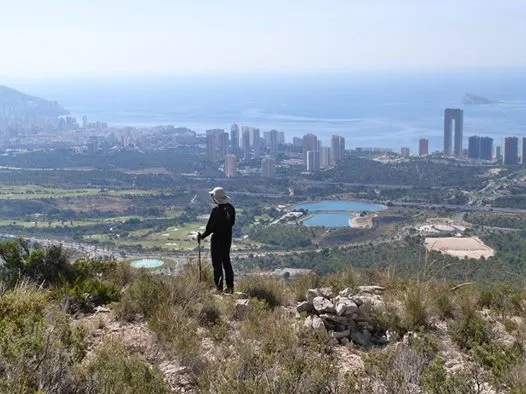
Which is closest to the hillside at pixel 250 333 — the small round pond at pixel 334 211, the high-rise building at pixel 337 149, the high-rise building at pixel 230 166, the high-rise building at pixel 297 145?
the small round pond at pixel 334 211

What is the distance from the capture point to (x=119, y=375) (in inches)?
115

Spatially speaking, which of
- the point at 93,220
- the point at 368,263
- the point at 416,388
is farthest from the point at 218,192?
the point at 93,220

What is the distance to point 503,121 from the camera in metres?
102

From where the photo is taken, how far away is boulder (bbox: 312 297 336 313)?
4.45 m

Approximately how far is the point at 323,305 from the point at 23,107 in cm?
12707

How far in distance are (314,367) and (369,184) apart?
49737 mm

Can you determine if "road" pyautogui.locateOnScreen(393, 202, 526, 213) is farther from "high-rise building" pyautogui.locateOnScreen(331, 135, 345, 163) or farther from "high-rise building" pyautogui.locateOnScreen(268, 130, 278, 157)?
"high-rise building" pyautogui.locateOnScreen(268, 130, 278, 157)

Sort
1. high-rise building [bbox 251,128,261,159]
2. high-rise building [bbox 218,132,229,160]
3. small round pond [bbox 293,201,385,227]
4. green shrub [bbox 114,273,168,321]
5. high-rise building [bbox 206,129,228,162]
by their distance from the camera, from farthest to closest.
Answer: high-rise building [bbox 251,128,261,159]
high-rise building [bbox 218,132,229,160]
high-rise building [bbox 206,129,228,162]
small round pond [bbox 293,201,385,227]
green shrub [bbox 114,273,168,321]

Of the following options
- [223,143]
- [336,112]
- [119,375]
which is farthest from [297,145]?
[119,375]

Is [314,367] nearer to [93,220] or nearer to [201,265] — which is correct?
[201,265]

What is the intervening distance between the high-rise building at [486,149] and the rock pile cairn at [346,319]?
61017mm

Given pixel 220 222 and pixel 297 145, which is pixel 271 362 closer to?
pixel 220 222

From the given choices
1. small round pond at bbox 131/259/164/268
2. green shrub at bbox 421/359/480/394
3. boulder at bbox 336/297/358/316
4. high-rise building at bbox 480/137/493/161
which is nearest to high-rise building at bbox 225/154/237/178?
high-rise building at bbox 480/137/493/161

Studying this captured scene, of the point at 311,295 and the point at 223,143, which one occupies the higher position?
the point at 311,295
